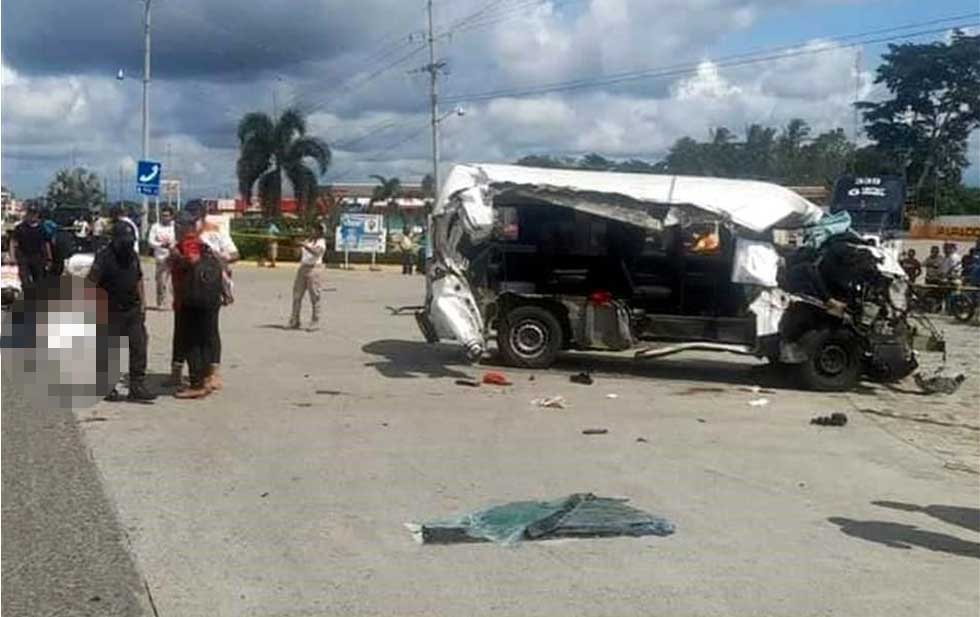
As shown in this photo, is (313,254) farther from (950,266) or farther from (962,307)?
(950,266)

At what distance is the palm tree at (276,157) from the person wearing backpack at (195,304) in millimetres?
47105

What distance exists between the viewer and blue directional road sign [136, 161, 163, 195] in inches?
1328

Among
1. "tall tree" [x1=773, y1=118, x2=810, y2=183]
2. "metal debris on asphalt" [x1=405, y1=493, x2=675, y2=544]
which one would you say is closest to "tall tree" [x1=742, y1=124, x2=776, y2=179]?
"tall tree" [x1=773, y1=118, x2=810, y2=183]

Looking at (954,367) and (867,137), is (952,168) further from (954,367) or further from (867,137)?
(954,367)

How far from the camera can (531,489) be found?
8.75m

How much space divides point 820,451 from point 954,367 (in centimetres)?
853

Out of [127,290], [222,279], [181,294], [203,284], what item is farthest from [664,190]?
[127,290]

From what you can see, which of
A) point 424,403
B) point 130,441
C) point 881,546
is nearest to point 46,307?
point 130,441

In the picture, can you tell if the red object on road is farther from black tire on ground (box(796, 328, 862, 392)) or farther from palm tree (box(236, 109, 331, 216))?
palm tree (box(236, 109, 331, 216))

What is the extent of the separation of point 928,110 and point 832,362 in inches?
2181

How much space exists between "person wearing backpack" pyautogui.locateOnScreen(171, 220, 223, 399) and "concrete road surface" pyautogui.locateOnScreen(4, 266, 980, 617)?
14.9 inches

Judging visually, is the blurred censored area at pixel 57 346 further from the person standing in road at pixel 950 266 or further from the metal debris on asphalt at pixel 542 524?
the person standing in road at pixel 950 266

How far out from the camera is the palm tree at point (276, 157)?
2295 inches

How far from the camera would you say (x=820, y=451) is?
1097cm
